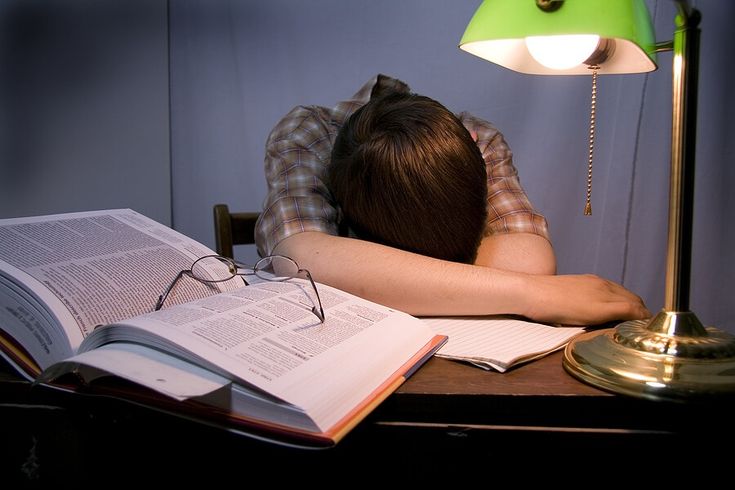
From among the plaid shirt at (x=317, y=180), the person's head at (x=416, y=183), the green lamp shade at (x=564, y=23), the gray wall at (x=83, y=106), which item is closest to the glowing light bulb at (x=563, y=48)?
the green lamp shade at (x=564, y=23)

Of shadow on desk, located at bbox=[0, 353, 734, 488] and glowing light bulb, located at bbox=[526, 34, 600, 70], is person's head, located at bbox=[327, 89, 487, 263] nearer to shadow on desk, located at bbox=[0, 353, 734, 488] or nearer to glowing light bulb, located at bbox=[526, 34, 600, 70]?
glowing light bulb, located at bbox=[526, 34, 600, 70]

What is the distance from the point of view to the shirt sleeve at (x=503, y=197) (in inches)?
40.0

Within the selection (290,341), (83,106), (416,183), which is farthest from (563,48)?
(83,106)

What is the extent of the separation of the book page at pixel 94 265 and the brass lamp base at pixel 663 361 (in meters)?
0.39

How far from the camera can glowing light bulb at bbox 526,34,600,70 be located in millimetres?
611

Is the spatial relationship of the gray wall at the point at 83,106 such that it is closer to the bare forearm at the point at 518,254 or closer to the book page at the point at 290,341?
the bare forearm at the point at 518,254

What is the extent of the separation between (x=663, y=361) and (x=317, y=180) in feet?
2.02

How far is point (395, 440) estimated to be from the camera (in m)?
0.48

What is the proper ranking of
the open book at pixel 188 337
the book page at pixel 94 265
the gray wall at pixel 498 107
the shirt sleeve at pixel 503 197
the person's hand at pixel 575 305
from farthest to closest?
1. the gray wall at pixel 498 107
2. the shirt sleeve at pixel 503 197
3. the person's hand at pixel 575 305
4. the book page at pixel 94 265
5. the open book at pixel 188 337

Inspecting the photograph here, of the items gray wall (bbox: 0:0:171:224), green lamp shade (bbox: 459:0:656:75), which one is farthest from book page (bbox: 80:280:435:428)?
gray wall (bbox: 0:0:171:224)

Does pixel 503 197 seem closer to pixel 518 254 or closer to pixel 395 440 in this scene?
pixel 518 254

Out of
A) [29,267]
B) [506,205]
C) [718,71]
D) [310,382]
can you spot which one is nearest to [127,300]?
[29,267]

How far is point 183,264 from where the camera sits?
0.68 m

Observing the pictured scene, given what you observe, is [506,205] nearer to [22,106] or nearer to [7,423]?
[7,423]
